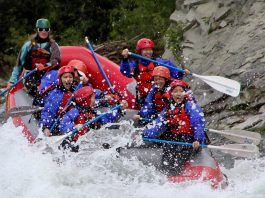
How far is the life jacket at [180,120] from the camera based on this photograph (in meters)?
6.48

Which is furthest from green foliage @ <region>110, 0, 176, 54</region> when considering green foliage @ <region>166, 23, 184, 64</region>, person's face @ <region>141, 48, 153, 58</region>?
person's face @ <region>141, 48, 153, 58</region>

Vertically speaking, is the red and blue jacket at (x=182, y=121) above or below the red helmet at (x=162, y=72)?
below

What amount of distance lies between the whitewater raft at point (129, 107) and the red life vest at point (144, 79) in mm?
342

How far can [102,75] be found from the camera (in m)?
9.01

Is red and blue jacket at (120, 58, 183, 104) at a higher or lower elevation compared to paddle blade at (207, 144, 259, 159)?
higher

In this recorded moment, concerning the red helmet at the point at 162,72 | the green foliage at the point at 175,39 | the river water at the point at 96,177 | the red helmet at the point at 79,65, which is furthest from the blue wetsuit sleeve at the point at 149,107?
the green foliage at the point at 175,39

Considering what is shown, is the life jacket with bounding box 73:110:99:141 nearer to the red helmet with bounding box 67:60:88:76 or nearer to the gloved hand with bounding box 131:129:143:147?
the gloved hand with bounding box 131:129:143:147

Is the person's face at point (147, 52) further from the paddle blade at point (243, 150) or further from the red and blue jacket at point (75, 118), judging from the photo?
the paddle blade at point (243, 150)

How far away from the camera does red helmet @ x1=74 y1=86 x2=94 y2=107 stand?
22.4 feet

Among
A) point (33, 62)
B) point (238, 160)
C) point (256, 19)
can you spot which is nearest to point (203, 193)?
point (238, 160)

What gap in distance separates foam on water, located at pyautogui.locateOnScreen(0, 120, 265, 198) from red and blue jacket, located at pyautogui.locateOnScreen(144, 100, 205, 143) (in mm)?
410

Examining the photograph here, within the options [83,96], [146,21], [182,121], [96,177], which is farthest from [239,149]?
[146,21]

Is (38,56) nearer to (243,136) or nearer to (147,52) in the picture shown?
(147,52)

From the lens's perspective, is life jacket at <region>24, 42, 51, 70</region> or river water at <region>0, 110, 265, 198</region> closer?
river water at <region>0, 110, 265, 198</region>
